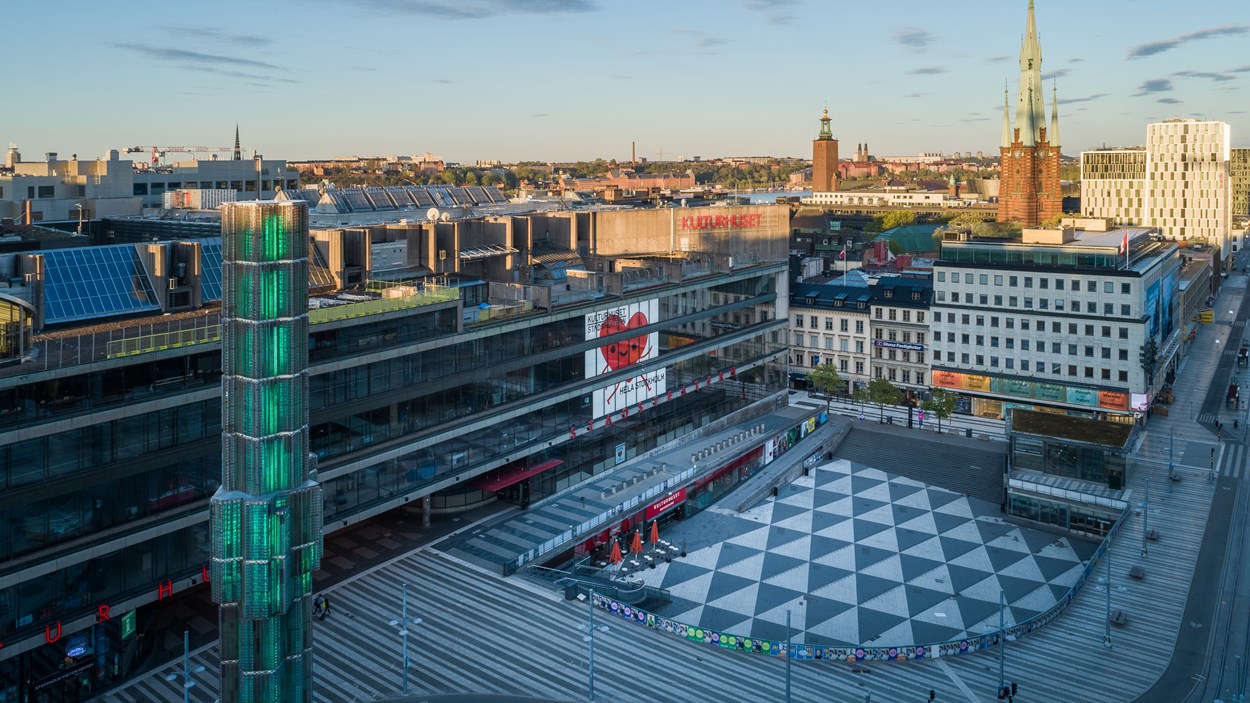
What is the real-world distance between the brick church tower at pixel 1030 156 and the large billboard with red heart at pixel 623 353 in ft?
375

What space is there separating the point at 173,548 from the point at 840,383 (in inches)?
2672

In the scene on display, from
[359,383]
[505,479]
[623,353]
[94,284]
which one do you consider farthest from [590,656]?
[623,353]

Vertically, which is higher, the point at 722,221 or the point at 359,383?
the point at 722,221

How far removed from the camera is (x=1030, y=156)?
17362 cm

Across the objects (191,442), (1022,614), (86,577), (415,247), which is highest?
(415,247)

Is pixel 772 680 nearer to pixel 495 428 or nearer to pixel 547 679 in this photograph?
pixel 547 679

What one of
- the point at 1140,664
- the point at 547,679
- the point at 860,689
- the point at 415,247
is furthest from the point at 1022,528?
the point at 415,247

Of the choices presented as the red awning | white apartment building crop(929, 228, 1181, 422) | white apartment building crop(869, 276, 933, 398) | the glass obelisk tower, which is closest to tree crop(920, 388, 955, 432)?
white apartment building crop(929, 228, 1181, 422)

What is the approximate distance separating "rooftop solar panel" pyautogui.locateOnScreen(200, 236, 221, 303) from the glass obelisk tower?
26.9 m

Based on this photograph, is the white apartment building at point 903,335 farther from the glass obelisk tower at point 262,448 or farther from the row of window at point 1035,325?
the glass obelisk tower at point 262,448

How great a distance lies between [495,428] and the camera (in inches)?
2589

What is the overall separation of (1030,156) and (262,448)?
546ft

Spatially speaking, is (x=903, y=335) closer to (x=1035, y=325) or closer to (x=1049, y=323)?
(x=1035, y=325)

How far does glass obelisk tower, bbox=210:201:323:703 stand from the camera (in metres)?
32.0
